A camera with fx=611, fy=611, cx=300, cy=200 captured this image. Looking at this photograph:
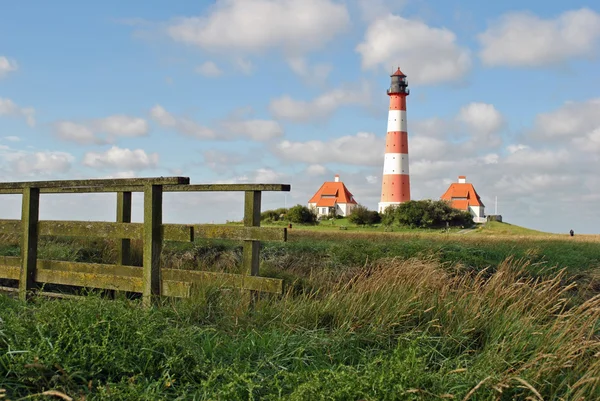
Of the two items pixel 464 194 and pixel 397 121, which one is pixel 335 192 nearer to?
pixel 464 194

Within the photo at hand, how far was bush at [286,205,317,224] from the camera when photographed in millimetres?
47625

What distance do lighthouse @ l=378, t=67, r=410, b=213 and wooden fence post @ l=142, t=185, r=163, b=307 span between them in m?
44.4

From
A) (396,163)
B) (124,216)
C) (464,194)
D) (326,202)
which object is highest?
(396,163)

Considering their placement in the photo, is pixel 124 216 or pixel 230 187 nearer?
pixel 230 187

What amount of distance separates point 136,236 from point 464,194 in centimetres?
6118

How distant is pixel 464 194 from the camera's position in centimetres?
6525

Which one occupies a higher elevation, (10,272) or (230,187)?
(230,187)

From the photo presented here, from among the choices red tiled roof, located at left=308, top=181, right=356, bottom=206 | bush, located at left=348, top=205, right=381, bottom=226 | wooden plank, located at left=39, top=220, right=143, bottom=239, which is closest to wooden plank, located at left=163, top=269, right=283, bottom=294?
wooden plank, located at left=39, top=220, right=143, bottom=239

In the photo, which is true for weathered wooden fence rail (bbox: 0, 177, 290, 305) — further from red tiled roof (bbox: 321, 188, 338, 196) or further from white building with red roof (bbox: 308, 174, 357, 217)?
red tiled roof (bbox: 321, 188, 338, 196)

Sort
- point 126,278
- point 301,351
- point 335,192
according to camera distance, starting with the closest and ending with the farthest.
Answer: point 301,351 → point 126,278 → point 335,192

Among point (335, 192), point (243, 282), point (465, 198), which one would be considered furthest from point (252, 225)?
point (465, 198)

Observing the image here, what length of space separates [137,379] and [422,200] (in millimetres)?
45517

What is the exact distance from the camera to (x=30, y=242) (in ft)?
28.0

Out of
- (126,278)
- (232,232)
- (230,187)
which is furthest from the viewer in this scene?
(230,187)
